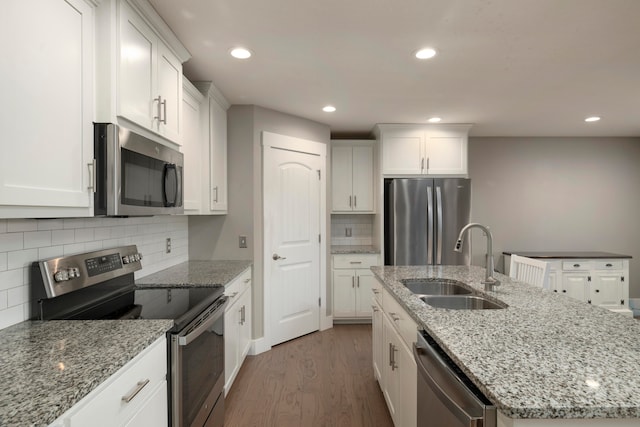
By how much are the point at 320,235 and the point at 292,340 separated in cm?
114

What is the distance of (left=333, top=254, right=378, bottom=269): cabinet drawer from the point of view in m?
4.00

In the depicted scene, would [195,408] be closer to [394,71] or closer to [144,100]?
[144,100]

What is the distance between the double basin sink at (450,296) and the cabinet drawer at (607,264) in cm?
318

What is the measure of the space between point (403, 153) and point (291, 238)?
1.68m

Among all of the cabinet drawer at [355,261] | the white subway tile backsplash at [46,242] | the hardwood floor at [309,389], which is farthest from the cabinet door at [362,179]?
the white subway tile backsplash at [46,242]

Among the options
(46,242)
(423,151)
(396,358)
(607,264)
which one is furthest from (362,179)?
(46,242)

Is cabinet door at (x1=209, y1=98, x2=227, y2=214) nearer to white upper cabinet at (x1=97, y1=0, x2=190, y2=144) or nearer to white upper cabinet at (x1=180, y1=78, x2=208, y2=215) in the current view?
white upper cabinet at (x1=180, y1=78, x2=208, y2=215)

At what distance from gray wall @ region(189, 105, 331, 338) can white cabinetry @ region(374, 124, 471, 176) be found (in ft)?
5.21

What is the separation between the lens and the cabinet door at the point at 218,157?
2.80 meters

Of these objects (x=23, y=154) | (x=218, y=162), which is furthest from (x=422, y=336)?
(x=218, y=162)

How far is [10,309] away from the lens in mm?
1313

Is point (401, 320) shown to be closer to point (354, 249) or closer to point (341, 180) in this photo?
point (354, 249)

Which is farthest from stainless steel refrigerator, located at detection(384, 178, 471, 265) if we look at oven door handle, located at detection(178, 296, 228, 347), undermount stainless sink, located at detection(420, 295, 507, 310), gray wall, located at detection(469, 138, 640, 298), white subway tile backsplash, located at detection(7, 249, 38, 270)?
white subway tile backsplash, located at detection(7, 249, 38, 270)

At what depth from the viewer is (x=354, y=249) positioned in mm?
4180
